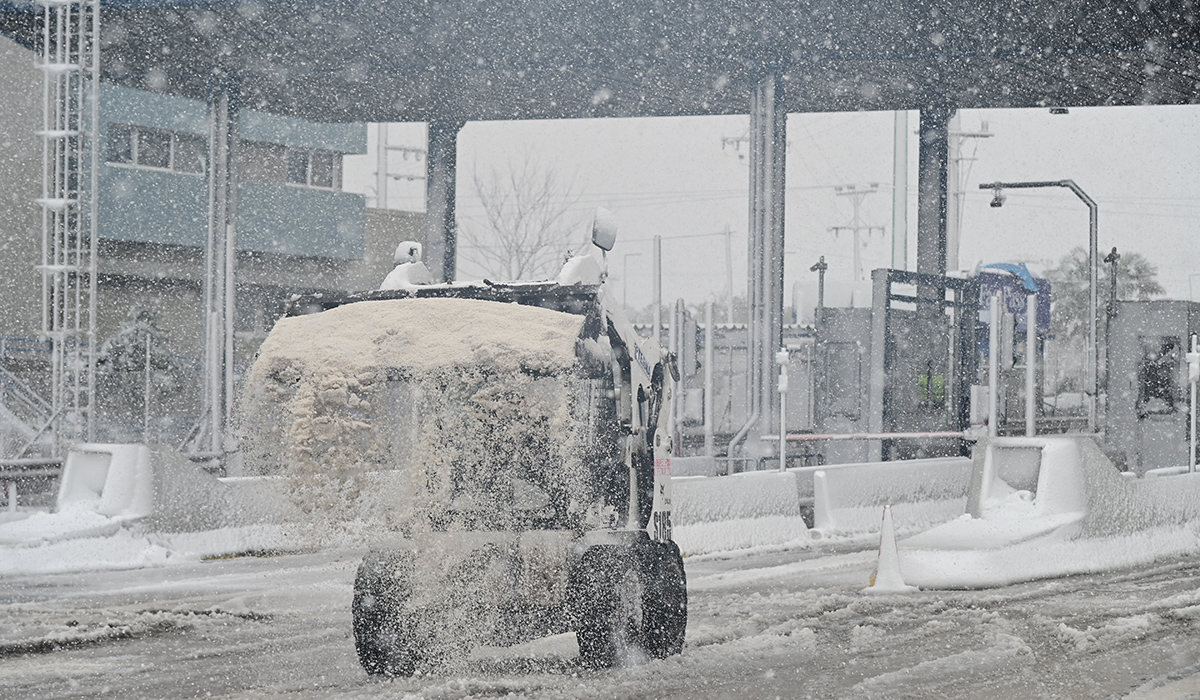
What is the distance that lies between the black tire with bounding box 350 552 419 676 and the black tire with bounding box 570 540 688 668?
41.1 inches

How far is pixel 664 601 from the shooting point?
9.02m

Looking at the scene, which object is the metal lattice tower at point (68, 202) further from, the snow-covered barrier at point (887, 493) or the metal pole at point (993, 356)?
the metal pole at point (993, 356)

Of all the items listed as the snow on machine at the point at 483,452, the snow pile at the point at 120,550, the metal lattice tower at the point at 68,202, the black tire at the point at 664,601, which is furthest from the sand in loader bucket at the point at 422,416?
the metal lattice tower at the point at 68,202

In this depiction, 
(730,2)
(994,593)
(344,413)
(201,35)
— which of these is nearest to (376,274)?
(201,35)

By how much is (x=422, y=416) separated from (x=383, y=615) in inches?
56.3

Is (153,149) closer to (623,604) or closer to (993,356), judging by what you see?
(993,356)

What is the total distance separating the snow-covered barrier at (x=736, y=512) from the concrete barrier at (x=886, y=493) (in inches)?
14.8

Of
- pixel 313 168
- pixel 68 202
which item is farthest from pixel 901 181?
pixel 68 202

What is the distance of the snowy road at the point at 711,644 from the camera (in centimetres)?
830

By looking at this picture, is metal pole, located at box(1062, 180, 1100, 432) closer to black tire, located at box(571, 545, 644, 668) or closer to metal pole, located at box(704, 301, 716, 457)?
metal pole, located at box(704, 301, 716, 457)

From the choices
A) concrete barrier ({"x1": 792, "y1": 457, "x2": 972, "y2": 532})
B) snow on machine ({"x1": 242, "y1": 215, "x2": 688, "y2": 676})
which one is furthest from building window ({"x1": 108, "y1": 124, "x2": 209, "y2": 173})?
snow on machine ({"x1": 242, "y1": 215, "x2": 688, "y2": 676})

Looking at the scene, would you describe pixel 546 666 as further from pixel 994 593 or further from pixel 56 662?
pixel 994 593

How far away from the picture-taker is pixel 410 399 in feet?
26.9

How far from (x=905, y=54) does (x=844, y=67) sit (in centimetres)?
146
